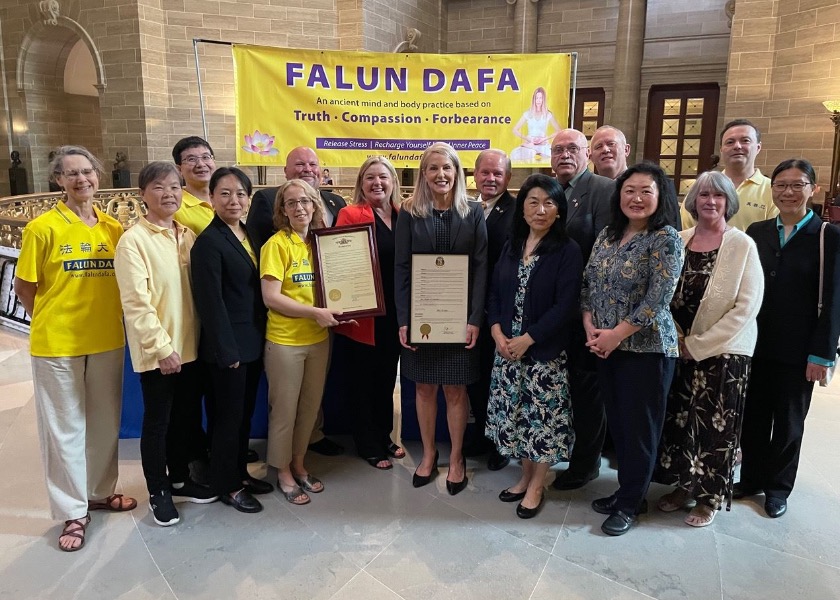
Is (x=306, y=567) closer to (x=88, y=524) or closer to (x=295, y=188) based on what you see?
(x=88, y=524)

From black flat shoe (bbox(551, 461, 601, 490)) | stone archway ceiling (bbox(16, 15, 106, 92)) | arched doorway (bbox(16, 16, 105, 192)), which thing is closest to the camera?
black flat shoe (bbox(551, 461, 601, 490))

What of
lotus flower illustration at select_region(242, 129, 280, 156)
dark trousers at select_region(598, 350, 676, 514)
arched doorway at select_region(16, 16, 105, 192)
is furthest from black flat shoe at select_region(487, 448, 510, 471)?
arched doorway at select_region(16, 16, 105, 192)

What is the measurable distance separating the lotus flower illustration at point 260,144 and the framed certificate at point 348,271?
394 centimetres

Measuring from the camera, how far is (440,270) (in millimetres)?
2703

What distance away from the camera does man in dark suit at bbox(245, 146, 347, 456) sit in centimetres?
289

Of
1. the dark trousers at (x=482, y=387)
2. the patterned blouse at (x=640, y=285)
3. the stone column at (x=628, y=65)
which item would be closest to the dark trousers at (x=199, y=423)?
the dark trousers at (x=482, y=387)

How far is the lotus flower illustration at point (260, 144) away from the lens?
616 cm

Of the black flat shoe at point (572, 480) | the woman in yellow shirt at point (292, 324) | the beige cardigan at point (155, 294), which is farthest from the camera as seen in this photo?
the black flat shoe at point (572, 480)

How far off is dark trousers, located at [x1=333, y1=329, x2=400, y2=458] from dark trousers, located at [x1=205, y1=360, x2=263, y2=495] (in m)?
0.58

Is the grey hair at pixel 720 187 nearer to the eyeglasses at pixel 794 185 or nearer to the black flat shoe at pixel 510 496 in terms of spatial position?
the eyeglasses at pixel 794 185

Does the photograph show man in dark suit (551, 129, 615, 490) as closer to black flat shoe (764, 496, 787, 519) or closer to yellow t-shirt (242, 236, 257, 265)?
black flat shoe (764, 496, 787, 519)

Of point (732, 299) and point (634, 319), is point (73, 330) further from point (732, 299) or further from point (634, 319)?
point (732, 299)

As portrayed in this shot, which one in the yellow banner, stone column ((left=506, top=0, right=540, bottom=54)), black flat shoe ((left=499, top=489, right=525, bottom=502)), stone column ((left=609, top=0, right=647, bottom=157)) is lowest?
black flat shoe ((left=499, top=489, right=525, bottom=502))

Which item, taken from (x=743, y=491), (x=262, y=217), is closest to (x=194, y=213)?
(x=262, y=217)
